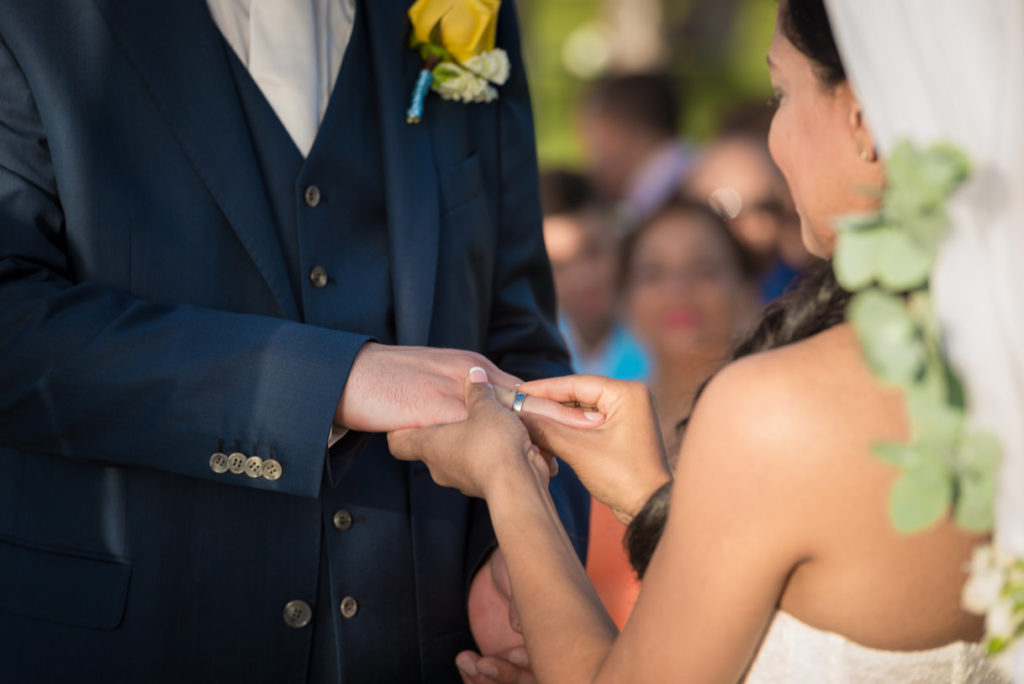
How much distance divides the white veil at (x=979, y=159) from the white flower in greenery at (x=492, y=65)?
111 cm

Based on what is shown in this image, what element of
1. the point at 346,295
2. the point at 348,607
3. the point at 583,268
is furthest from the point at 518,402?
the point at 583,268

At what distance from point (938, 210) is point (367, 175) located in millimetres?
1261

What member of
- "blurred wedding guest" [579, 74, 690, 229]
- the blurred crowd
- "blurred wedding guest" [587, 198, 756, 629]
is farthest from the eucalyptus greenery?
"blurred wedding guest" [579, 74, 690, 229]

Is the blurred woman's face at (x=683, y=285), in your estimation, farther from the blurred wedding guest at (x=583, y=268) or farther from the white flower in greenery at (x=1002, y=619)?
the white flower in greenery at (x=1002, y=619)

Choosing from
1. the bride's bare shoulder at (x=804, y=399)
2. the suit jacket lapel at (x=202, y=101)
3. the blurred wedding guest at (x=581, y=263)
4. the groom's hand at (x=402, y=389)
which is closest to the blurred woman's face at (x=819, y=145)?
the bride's bare shoulder at (x=804, y=399)

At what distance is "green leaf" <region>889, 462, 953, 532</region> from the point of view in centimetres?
106

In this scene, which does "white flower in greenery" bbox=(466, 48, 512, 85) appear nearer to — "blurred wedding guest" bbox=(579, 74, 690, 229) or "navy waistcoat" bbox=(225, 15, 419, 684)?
"navy waistcoat" bbox=(225, 15, 419, 684)

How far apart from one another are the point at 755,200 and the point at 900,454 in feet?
13.3

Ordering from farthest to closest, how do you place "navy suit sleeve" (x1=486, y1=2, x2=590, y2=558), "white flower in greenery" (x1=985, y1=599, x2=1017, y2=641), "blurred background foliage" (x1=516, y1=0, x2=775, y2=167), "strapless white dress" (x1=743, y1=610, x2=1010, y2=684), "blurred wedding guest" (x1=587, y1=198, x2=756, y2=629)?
"blurred background foliage" (x1=516, y1=0, x2=775, y2=167), "blurred wedding guest" (x1=587, y1=198, x2=756, y2=629), "navy suit sleeve" (x1=486, y1=2, x2=590, y2=558), "strapless white dress" (x1=743, y1=610, x2=1010, y2=684), "white flower in greenery" (x1=985, y1=599, x2=1017, y2=641)

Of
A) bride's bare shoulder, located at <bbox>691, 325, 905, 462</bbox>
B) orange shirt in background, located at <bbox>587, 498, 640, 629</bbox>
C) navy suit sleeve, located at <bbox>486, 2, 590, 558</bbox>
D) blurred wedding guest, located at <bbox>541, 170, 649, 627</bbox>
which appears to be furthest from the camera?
blurred wedding guest, located at <bbox>541, 170, 649, 627</bbox>

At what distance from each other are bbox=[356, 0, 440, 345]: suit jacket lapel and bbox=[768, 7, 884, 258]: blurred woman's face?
73 cm

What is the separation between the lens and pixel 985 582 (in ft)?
3.93

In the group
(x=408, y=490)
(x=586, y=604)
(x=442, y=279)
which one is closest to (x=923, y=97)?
(x=586, y=604)

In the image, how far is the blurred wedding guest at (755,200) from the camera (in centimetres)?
472
